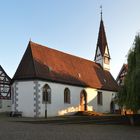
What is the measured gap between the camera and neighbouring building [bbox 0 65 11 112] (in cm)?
4908

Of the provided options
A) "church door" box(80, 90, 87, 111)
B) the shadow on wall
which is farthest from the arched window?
"church door" box(80, 90, 87, 111)

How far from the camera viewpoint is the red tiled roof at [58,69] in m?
34.9

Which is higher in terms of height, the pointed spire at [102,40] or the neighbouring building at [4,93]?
the pointed spire at [102,40]

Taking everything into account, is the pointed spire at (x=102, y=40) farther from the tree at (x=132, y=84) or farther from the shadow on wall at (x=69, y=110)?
the tree at (x=132, y=84)

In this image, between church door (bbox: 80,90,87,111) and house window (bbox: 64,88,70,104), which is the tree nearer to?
house window (bbox: 64,88,70,104)

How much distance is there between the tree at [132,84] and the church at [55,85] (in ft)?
32.1

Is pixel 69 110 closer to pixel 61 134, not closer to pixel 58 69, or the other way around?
pixel 58 69

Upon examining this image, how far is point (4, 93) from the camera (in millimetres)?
49719

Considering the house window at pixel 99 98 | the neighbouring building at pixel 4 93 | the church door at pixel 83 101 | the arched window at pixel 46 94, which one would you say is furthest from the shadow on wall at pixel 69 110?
the neighbouring building at pixel 4 93

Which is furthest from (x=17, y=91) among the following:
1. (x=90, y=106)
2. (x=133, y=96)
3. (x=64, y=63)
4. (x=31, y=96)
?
(x=133, y=96)

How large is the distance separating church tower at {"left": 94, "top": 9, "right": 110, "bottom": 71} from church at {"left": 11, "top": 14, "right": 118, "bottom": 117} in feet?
16.5

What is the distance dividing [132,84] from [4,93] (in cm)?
2869

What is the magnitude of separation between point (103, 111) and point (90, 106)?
338 centimetres

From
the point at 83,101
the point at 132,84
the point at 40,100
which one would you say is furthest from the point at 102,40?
the point at 132,84
